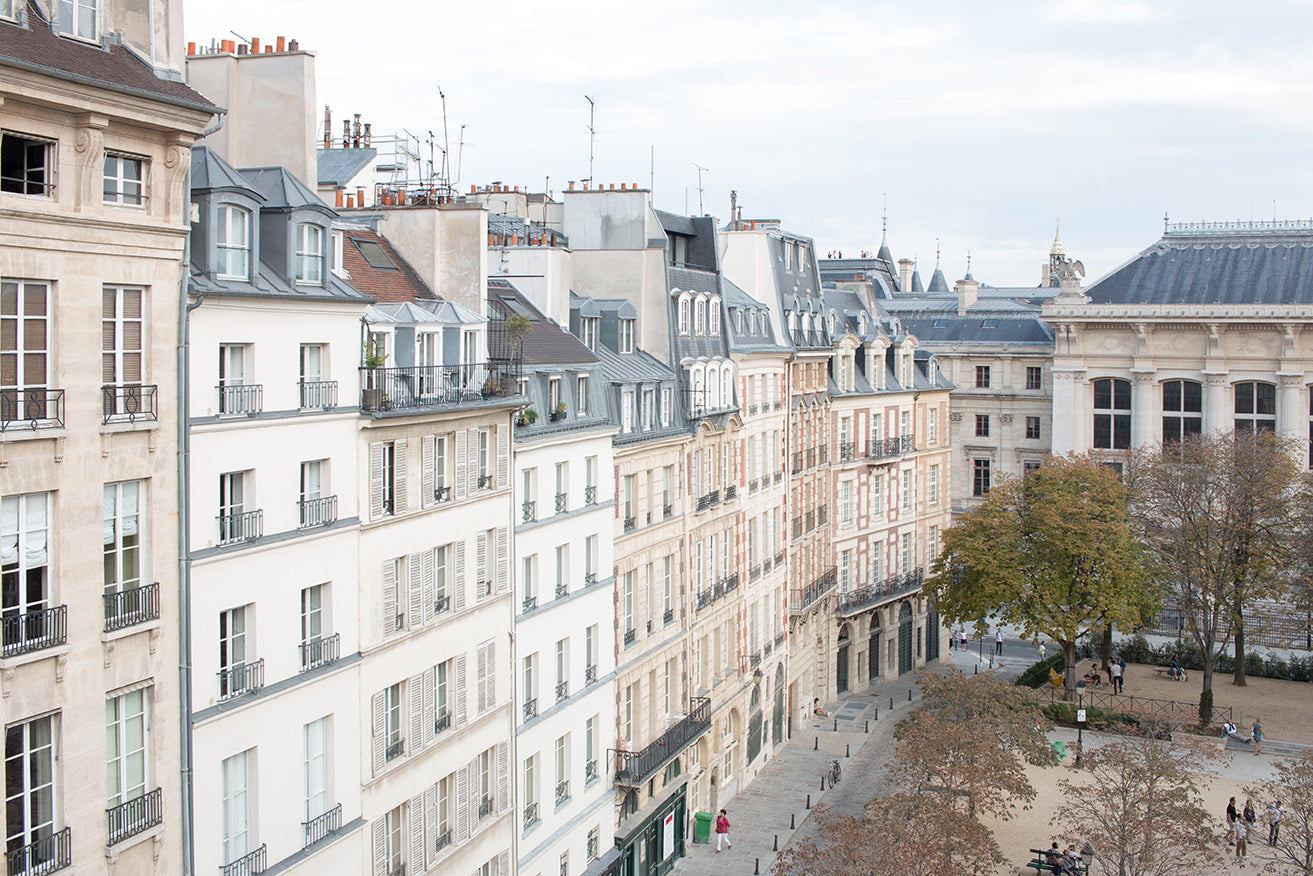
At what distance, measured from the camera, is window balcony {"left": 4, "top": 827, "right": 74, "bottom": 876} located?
60.8 feet

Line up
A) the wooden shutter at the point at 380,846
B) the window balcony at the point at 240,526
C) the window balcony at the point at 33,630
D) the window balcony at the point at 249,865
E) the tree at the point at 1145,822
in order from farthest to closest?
1. the tree at the point at 1145,822
2. the wooden shutter at the point at 380,846
3. the window balcony at the point at 240,526
4. the window balcony at the point at 249,865
5. the window balcony at the point at 33,630

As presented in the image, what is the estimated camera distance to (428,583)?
96.7 ft

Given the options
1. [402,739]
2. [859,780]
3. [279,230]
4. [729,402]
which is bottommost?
[859,780]

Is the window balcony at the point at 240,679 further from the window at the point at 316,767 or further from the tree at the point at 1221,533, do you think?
the tree at the point at 1221,533

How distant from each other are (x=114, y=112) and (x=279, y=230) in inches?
226

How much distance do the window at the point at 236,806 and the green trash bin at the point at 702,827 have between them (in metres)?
24.4

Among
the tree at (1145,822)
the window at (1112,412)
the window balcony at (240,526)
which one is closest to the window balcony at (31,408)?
the window balcony at (240,526)

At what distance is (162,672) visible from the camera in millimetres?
21078

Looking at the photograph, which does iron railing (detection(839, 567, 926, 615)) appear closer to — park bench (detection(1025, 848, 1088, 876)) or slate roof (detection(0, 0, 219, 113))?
park bench (detection(1025, 848, 1088, 876))

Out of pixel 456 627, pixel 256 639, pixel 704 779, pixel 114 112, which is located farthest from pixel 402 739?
pixel 704 779

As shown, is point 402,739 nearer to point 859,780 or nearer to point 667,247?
point 667,247

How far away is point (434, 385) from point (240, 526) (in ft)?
23.4

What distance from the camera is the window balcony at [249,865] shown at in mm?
22781

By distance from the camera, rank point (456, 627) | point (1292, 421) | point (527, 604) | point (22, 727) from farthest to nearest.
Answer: point (1292, 421)
point (527, 604)
point (456, 627)
point (22, 727)
